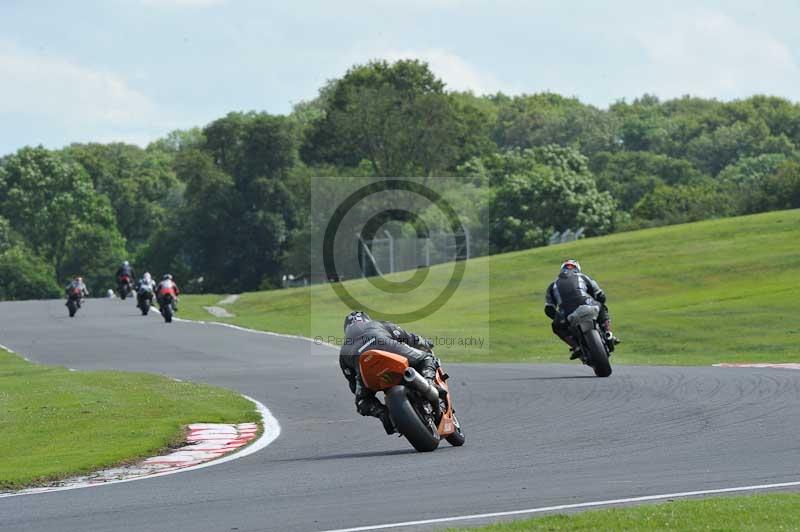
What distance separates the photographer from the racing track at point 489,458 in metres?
10.1

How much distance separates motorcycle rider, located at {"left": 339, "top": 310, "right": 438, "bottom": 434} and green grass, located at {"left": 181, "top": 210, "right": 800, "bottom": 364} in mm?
14423

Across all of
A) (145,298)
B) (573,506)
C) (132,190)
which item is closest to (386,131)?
(132,190)

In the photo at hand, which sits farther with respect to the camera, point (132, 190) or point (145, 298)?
point (132, 190)

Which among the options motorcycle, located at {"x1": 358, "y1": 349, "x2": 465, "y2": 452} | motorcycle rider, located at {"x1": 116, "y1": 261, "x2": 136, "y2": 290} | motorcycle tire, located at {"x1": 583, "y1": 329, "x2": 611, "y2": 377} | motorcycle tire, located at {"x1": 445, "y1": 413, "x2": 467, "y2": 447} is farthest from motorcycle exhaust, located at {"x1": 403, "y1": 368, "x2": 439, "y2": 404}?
motorcycle rider, located at {"x1": 116, "y1": 261, "x2": 136, "y2": 290}

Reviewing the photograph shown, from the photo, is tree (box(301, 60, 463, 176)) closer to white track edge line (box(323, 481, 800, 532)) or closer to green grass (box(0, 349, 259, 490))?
green grass (box(0, 349, 259, 490))

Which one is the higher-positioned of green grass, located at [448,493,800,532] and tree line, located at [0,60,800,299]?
tree line, located at [0,60,800,299]

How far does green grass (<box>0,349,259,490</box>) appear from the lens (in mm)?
13766

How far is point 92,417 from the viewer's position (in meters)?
18.0

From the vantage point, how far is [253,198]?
10106 cm

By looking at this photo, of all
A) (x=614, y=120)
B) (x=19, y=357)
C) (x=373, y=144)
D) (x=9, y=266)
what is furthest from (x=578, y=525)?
(x=614, y=120)

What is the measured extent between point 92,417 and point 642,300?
1305 inches

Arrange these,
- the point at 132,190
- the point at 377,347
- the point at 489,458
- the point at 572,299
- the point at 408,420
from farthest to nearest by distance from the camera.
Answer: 1. the point at 132,190
2. the point at 572,299
3. the point at 377,347
4. the point at 408,420
5. the point at 489,458

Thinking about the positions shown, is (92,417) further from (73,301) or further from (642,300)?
(73,301)

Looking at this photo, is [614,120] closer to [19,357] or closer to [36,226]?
[36,226]
